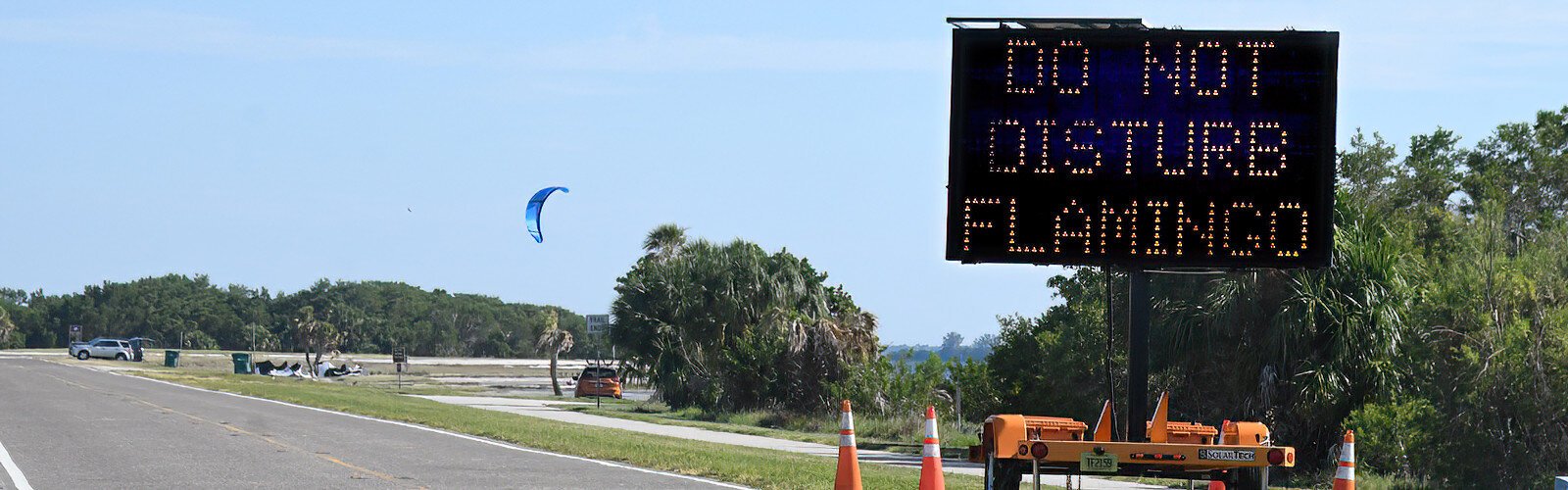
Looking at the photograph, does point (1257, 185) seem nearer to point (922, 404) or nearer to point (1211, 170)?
point (1211, 170)

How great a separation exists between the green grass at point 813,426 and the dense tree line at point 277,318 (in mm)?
104127

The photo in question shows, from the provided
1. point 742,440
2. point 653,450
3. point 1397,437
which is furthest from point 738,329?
point 1397,437

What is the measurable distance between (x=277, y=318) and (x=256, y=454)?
152206mm

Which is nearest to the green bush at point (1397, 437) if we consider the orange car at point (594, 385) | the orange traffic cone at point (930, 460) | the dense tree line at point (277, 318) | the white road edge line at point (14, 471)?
the orange traffic cone at point (930, 460)

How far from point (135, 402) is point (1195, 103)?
31020mm

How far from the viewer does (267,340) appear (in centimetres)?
15738

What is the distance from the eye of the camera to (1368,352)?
23109 millimetres

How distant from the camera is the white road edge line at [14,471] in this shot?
1648cm

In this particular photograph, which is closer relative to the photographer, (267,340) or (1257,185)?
(1257,185)

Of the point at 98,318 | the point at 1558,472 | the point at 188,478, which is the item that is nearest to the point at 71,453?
the point at 188,478

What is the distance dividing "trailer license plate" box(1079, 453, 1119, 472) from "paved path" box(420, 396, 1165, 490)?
204 centimetres

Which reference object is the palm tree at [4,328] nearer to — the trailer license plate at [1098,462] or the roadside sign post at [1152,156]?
the roadside sign post at [1152,156]

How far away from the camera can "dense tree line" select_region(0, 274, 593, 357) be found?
154 m

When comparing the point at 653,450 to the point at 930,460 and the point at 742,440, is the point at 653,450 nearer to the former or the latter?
the point at 742,440
